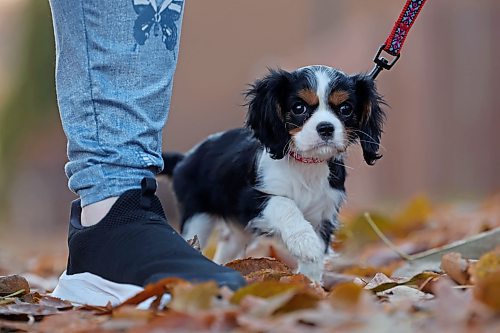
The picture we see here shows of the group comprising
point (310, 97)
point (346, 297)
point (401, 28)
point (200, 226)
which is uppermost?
point (401, 28)

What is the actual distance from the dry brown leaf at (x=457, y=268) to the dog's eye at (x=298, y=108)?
112cm

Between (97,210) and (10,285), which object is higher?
(97,210)

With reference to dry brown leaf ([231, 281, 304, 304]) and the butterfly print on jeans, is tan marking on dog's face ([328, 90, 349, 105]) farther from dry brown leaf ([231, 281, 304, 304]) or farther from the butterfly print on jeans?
dry brown leaf ([231, 281, 304, 304])

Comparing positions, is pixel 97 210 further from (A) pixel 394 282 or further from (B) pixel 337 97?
(B) pixel 337 97

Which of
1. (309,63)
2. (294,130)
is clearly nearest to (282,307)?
(294,130)

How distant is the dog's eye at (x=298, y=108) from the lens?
3793 mm

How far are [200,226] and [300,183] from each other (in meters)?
0.91

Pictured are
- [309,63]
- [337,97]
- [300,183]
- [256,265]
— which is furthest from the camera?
[309,63]

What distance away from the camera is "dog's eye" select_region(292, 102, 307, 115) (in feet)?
12.4

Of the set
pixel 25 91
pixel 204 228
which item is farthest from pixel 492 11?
pixel 25 91

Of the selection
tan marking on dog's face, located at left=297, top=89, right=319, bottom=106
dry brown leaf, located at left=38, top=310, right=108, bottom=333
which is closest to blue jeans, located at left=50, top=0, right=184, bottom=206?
dry brown leaf, located at left=38, top=310, right=108, bottom=333

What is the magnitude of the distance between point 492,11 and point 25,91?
48.3 feet

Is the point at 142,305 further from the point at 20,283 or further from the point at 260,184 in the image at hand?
the point at 260,184

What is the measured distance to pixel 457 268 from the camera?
2.76 m
